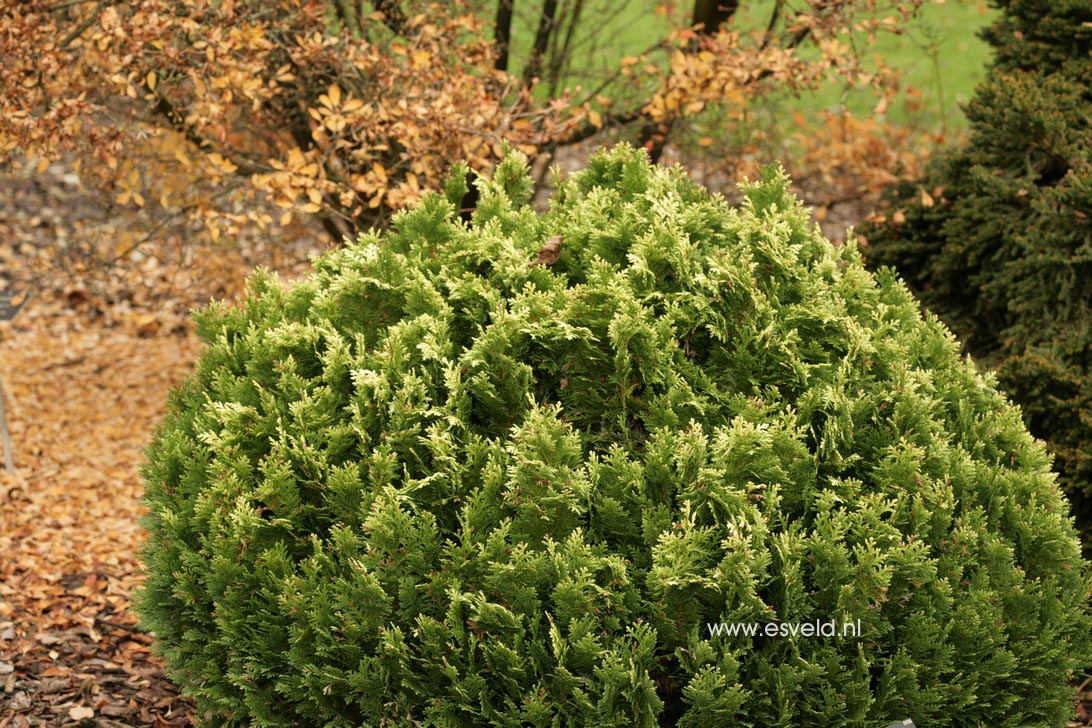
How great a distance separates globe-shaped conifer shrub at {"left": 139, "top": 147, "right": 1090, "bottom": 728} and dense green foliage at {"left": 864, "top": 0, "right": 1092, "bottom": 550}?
1346mm

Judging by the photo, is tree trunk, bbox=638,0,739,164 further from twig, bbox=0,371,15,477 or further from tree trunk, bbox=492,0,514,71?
twig, bbox=0,371,15,477

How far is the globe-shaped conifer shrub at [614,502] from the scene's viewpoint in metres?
2.73

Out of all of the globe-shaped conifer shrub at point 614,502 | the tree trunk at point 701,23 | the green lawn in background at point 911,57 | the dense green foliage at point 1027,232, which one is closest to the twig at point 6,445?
the globe-shaped conifer shrub at point 614,502

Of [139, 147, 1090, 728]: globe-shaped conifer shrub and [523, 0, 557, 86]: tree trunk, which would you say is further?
[523, 0, 557, 86]: tree trunk

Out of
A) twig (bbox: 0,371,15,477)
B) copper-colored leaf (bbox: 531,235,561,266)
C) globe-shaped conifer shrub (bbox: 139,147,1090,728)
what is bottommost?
twig (bbox: 0,371,15,477)

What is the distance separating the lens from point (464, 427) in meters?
2.94

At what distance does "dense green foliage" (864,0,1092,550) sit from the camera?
4457 millimetres

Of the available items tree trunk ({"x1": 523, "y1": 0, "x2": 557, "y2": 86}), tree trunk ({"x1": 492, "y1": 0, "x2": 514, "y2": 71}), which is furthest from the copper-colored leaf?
tree trunk ({"x1": 523, "y1": 0, "x2": 557, "y2": 86})

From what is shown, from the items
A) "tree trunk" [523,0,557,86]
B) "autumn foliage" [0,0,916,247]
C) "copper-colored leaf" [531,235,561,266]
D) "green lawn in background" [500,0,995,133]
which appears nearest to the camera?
"copper-colored leaf" [531,235,561,266]

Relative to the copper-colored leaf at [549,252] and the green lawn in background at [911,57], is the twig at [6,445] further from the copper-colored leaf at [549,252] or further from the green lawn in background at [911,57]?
the green lawn in background at [911,57]

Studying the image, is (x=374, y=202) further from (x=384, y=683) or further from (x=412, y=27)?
(x=384, y=683)

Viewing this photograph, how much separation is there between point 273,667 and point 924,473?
1.85m

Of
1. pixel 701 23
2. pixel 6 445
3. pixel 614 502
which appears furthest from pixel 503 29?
pixel 614 502

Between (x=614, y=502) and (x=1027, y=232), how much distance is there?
9.19 feet
